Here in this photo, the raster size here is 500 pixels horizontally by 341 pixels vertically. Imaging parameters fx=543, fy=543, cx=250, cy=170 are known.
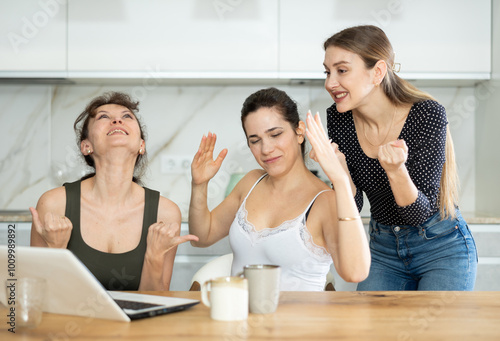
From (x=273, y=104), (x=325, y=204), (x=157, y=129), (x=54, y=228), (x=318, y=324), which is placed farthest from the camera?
(x=157, y=129)

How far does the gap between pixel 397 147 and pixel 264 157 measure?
39 cm

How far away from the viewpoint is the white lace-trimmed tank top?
1.48m

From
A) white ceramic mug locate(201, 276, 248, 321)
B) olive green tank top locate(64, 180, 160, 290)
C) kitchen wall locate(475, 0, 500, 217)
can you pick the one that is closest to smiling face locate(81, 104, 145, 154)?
olive green tank top locate(64, 180, 160, 290)

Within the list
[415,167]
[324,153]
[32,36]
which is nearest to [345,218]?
[324,153]

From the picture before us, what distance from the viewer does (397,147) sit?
141 cm

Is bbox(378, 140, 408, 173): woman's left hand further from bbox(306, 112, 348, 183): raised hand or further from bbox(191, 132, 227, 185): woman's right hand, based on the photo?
bbox(191, 132, 227, 185): woman's right hand

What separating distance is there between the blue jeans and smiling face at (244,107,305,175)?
1.44 ft

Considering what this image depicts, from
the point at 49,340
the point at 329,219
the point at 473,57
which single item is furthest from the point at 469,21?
the point at 49,340

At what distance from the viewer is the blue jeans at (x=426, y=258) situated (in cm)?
163

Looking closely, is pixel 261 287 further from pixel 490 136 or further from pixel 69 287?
pixel 490 136

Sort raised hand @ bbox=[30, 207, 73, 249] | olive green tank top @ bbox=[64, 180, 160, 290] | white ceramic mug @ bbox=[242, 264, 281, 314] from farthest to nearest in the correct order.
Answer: olive green tank top @ bbox=[64, 180, 160, 290] < raised hand @ bbox=[30, 207, 73, 249] < white ceramic mug @ bbox=[242, 264, 281, 314]

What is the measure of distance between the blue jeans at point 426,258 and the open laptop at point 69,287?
0.86 m

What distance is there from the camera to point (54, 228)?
1.38m

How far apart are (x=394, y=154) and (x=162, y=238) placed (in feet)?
2.12
